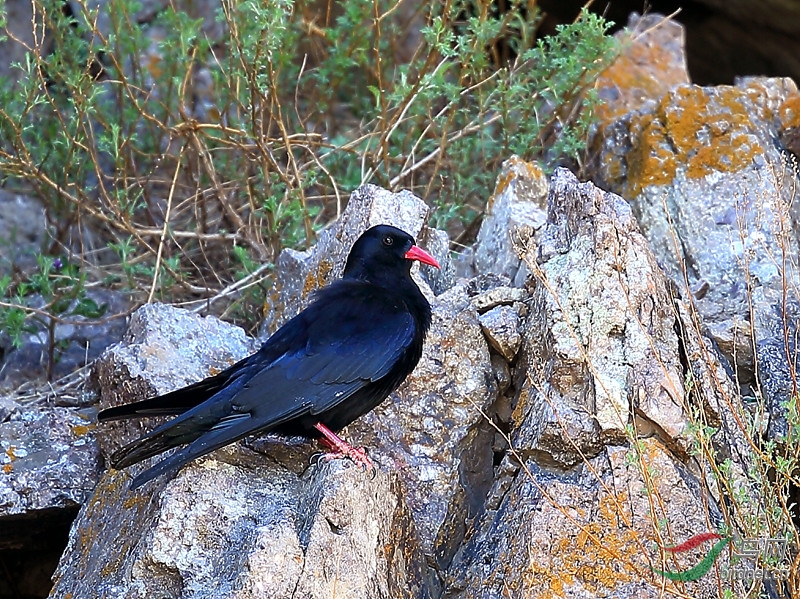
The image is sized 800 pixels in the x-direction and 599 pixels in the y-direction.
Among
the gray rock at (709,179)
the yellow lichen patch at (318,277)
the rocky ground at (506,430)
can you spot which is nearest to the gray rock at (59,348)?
the rocky ground at (506,430)

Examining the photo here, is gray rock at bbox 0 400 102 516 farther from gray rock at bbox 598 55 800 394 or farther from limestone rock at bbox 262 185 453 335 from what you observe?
gray rock at bbox 598 55 800 394

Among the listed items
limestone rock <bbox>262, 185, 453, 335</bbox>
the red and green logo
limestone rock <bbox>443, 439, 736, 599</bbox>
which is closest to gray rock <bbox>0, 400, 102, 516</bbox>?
limestone rock <bbox>262, 185, 453, 335</bbox>

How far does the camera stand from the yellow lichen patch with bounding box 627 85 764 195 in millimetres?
5742

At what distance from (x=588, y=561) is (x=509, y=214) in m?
2.07

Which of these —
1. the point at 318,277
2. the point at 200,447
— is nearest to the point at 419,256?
the point at 318,277

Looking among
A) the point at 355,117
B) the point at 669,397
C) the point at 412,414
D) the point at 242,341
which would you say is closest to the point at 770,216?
the point at 669,397

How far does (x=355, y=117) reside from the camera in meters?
8.38

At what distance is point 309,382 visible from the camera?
174 inches

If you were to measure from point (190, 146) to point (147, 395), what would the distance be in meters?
2.67

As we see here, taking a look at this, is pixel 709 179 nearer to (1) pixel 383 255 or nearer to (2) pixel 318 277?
(1) pixel 383 255

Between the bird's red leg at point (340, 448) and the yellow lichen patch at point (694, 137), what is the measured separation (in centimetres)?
229

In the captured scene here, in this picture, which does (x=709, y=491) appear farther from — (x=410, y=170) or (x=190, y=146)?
(x=190, y=146)

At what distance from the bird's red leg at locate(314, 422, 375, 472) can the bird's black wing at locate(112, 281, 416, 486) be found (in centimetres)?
11

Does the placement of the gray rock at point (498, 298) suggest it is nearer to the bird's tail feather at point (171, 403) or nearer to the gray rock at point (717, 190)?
the gray rock at point (717, 190)
